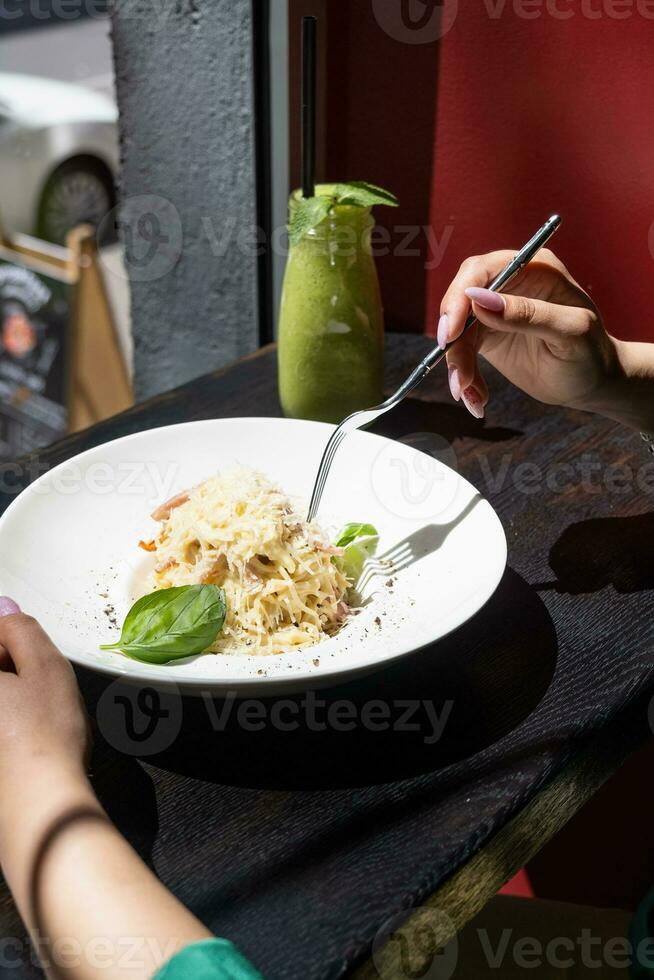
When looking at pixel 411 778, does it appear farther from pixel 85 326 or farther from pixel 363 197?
pixel 85 326

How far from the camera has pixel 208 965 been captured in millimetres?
623

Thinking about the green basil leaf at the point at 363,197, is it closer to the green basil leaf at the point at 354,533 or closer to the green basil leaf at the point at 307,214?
the green basil leaf at the point at 307,214

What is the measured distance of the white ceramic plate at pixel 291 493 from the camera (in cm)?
Answer: 87

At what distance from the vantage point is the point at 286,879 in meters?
0.77

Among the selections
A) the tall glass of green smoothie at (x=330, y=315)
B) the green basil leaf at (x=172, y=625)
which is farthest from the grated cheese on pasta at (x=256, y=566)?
the tall glass of green smoothie at (x=330, y=315)

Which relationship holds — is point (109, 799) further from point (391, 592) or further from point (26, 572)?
point (391, 592)

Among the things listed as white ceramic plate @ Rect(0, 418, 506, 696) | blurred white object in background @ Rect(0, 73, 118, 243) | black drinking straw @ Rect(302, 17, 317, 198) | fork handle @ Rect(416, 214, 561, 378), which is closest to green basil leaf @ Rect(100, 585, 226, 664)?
white ceramic plate @ Rect(0, 418, 506, 696)

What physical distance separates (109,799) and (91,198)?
→ 113 inches

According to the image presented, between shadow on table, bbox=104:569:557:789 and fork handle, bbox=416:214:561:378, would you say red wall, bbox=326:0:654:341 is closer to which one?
fork handle, bbox=416:214:561:378

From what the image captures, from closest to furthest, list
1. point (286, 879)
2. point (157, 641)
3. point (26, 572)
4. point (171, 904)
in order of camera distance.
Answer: point (171, 904), point (286, 879), point (157, 641), point (26, 572)

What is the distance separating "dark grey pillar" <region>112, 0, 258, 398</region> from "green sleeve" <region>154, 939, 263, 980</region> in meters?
1.58

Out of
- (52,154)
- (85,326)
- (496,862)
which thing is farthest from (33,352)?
(496,862)

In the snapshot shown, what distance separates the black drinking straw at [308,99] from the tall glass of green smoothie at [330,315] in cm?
4

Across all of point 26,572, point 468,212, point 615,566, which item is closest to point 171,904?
point 26,572
